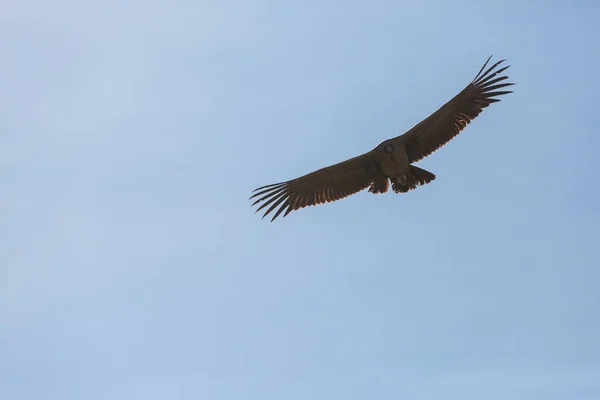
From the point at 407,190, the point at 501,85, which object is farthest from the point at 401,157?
the point at 501,85

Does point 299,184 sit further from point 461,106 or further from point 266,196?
point 461,106

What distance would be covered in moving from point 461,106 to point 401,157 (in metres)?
1.76

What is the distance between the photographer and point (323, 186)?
102ft

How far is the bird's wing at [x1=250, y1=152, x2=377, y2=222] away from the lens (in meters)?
30.6

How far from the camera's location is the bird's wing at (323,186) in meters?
30.6

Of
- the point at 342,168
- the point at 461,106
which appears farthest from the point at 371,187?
the point at 461,106

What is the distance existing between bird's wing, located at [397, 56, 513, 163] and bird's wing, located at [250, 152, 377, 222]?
3.47 ft

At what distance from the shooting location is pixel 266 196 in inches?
1210

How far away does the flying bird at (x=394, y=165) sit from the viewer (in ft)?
97.7

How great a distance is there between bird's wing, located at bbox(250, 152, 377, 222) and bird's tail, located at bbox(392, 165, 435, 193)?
895 millimetres

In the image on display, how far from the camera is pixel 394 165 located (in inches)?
1178

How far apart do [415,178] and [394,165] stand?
21.5 inches

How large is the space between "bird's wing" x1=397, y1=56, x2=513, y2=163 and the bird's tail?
520 mm

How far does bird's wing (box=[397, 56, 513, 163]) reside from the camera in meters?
29.7
